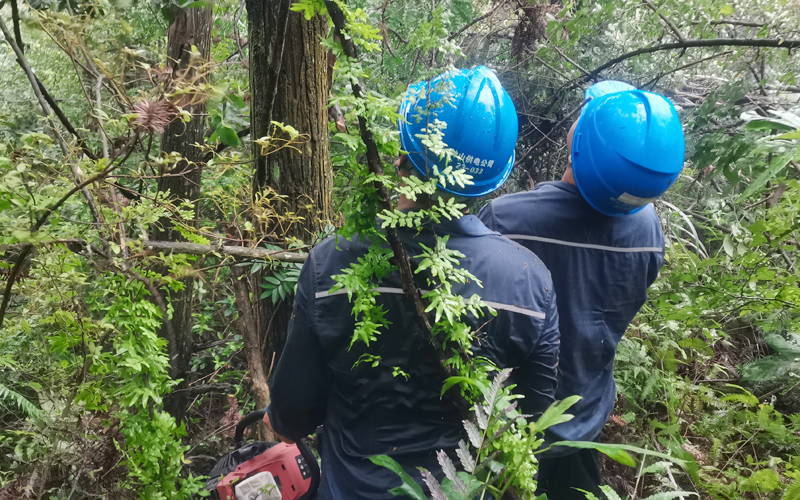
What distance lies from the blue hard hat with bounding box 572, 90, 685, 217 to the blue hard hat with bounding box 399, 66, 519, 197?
2.16 feet

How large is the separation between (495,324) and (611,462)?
7.85 feet

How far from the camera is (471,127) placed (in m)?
1.43

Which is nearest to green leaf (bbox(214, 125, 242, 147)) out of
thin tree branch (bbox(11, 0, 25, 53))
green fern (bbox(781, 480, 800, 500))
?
thin tree branch (bbox(11, 0, 25, 53))

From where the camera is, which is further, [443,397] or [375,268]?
[443,397]

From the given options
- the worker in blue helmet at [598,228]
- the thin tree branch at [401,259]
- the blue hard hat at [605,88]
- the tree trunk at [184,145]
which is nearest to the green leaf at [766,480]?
the worker in blue helmet at [598,228]

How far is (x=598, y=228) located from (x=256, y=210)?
1614 millimetres

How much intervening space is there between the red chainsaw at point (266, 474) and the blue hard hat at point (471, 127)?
1.33 m

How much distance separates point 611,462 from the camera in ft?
10.4

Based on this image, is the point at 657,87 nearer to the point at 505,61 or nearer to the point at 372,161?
the point at 505,61

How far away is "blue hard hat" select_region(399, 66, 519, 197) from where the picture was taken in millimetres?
1396

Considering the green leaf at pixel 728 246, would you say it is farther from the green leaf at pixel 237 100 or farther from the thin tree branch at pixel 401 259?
the green leaf at pixel 237 100

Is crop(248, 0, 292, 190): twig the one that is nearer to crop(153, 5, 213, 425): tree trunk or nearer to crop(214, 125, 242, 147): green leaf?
crop(214, 125, 242, 147): green leaf

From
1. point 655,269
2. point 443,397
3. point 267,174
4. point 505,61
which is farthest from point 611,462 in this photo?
point 505,61

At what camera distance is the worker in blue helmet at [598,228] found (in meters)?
1.91
